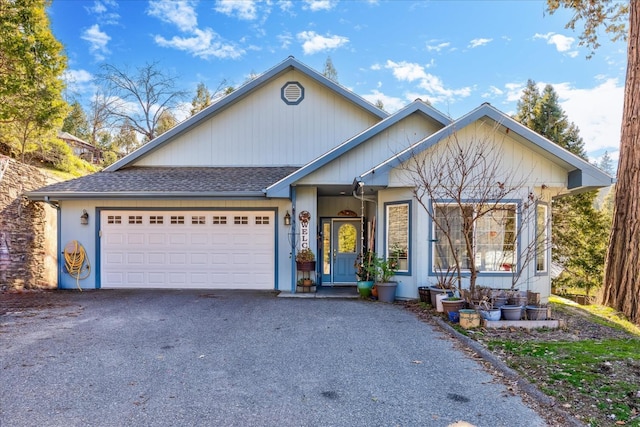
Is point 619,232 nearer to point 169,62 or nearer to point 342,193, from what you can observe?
point 342,193

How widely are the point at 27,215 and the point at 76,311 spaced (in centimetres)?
421

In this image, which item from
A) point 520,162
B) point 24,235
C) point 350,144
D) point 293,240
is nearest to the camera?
point 520,162

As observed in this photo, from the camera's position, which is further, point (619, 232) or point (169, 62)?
point (169, 62)

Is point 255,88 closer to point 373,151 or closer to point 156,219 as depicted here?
point 373,151

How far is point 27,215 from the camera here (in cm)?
1020

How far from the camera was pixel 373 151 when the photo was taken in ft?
32.6

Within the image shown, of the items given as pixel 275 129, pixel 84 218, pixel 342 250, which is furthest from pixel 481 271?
pixel 84 218

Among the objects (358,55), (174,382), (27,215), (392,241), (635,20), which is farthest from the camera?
(358,55)

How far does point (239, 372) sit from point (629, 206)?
9.38 meters

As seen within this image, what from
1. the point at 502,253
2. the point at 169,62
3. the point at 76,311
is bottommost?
the point at 76,311

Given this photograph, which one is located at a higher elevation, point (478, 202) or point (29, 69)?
point (29, 69)

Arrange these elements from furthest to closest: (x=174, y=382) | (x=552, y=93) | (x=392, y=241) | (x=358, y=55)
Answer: (x=358, y=55), (x=552, y=93), (x=392, y=241), (x=174, y=382)

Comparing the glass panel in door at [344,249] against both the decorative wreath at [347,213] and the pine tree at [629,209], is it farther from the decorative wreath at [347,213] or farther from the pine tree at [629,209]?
the pine tree at [629,209]

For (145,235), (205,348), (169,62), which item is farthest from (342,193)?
(169,62)
